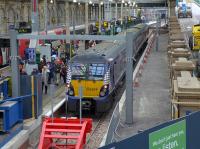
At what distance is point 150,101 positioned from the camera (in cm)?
Answer: 2108

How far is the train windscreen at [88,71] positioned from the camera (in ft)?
65.8

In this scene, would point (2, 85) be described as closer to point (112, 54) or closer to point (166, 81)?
point (112, 54)

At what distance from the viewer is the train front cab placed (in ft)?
65.1

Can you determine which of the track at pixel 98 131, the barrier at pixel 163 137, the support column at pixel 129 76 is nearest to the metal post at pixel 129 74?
the support column at pixel 129 76

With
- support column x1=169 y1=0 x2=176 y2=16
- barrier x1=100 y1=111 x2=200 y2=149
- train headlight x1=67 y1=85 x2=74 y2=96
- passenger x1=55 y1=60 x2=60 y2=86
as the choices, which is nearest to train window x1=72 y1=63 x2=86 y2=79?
train headlight x1=67 y1=85 x2=74 y2=96

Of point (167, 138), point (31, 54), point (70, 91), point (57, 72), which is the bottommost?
point (70, 91)

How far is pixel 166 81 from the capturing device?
2695 centimetres

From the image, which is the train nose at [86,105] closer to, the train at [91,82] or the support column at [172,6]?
the train at [91,82]

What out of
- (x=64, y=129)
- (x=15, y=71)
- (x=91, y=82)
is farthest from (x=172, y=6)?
(x=64, y=129)

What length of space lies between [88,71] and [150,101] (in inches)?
127

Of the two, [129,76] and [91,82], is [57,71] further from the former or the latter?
[129,76]

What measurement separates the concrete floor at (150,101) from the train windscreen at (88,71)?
2050 millimetres

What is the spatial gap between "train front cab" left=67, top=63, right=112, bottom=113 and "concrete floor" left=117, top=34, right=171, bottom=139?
1377 mm

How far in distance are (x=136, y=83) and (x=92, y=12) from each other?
65435 mm
